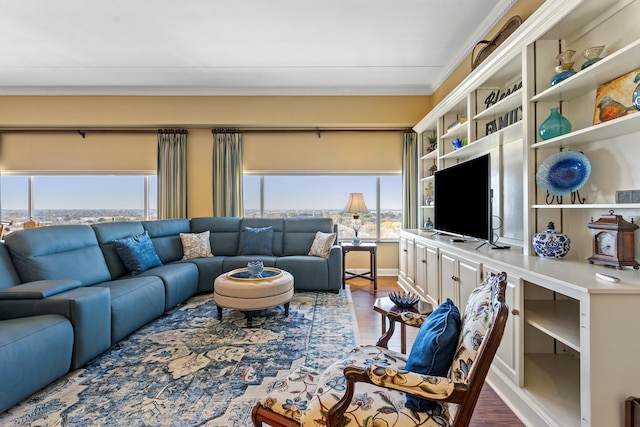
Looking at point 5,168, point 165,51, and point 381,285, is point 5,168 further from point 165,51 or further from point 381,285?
point 381,285

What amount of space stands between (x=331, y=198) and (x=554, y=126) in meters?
3.55

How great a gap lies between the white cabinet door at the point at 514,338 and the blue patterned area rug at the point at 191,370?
114 cm

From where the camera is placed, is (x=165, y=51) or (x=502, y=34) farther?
(x=165, y=51)

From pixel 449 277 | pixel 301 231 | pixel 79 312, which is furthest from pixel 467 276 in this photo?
pixel 79 312

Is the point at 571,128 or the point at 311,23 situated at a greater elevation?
the point at 311,23

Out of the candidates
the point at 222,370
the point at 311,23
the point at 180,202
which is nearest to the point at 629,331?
the point at 222,370

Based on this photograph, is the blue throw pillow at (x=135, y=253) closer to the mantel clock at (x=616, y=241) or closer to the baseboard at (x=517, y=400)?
the baseboard at (x=517, y=400)

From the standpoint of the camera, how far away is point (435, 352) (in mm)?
1068

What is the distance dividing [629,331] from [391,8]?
117 inches

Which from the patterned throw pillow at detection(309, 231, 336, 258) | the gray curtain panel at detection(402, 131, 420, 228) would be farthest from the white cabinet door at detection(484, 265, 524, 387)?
the gray curtain panel at detection(402, 131, 420, 228)

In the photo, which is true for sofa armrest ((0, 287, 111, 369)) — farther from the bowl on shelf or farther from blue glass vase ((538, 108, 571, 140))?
blue glass vase ((538, 108, 571, 140))

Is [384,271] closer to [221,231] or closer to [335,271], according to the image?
[335,271]

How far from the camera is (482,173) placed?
2424 mm

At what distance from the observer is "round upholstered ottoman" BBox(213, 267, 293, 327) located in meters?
2.79
